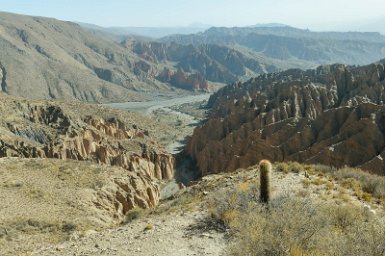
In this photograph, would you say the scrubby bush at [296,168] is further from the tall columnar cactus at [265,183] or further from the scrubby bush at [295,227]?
the tall columnar cactus at [265,183]

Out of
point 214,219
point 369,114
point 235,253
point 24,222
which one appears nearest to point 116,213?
point 24,222

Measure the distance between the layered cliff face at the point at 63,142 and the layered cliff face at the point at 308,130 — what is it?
9071mm

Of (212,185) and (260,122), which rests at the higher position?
(212,185)

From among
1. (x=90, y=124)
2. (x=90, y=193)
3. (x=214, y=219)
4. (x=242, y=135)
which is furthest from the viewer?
(x=90, y=124)

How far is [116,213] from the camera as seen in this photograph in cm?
3356

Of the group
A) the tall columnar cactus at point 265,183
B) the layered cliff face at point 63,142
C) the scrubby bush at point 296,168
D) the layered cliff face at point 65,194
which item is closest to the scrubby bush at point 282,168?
the scrubby bush at point 296,168

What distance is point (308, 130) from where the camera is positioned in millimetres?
55344

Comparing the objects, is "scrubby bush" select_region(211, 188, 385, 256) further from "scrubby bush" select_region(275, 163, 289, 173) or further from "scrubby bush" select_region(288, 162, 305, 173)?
"scrubby bush" select_region(275, 163, 289, 173)

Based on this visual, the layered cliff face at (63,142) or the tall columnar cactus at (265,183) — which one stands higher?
the tall columnar cactus at (265,183)

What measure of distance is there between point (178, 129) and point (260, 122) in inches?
2106

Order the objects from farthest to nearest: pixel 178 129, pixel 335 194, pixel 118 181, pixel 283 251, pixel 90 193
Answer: pixel 178 129, pixel 118 181, pixel 90 193, pixel 335 194, pixel 283 251

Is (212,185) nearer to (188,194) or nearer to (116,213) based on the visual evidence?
(188,194)

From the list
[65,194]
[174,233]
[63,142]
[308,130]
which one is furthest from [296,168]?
[63,142]

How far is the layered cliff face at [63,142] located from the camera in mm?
57281
